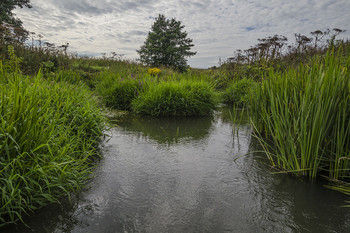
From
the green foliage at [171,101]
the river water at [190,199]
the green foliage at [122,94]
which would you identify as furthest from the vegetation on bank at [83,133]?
the green foliage at [122,94]

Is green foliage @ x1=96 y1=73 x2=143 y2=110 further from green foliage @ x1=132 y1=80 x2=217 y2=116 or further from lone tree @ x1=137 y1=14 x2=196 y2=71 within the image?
lone tree @ x1=137 y1=14 x2=196 y2=71

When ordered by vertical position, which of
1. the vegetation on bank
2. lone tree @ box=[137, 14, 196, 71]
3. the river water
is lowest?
the river water

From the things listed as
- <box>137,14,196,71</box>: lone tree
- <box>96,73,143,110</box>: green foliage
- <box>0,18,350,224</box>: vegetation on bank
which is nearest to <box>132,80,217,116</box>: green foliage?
<box>96,73,143,110</box>: green foliage

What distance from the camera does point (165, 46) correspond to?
25812 mm

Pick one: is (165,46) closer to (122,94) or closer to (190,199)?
(122,94)

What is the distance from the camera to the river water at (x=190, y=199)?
1912 mm

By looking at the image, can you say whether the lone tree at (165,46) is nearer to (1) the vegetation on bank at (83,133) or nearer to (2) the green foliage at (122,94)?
(2) the green foliage at (122,94)

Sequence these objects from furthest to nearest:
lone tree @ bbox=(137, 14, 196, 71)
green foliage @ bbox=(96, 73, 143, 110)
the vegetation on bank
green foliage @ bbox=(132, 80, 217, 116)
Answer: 1. lone tree @ bbox=(137, 14, 196, 71)
2. green foliage @ bbox=(96, 73, 143, 110)
3. green foliage @ bbox=(132, 80, 217, 116)
4. the vegetation on bank

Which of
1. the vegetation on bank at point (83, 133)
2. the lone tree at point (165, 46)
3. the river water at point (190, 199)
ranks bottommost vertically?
the river water at point (190, 199)

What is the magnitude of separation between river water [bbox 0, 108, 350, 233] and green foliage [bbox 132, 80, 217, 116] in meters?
2.70

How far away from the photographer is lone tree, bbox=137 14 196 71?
25516 millimetres

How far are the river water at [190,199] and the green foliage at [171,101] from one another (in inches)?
106

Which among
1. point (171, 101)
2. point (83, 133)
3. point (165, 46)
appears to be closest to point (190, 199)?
point (83, 133)

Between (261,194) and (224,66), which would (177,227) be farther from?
(224,66)
